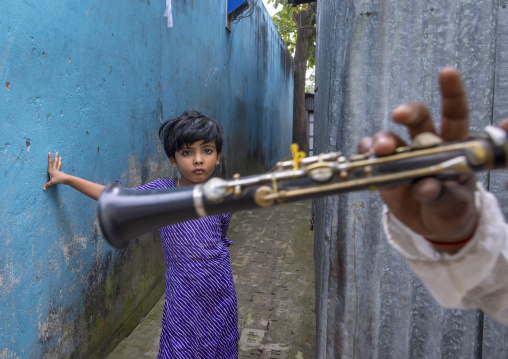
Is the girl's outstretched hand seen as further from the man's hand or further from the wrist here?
the man's hand

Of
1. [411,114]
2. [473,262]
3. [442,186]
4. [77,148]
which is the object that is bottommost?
[473,262]

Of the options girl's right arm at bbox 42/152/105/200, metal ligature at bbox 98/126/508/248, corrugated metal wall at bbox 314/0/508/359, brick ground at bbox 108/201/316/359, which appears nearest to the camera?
metal ligature at bbox 98/126/508/248

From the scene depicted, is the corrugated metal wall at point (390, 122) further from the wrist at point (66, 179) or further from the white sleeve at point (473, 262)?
the wrist at point (66, 179)

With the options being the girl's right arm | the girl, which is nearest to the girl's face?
the girl

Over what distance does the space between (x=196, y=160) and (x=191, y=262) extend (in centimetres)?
49

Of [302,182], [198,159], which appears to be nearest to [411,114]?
[302,182]

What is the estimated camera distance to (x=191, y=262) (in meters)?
Result: 1.84

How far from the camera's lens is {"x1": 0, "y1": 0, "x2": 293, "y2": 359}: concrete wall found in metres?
1.63

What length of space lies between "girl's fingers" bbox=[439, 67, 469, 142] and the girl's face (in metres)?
1.22

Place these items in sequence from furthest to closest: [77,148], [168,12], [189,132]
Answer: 1. [168,12]
2. [77,148]
3. [189,132]

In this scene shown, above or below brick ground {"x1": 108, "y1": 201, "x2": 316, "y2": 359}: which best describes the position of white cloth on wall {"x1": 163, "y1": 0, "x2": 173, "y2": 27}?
above

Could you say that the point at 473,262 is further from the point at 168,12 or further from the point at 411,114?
the point at 168,12

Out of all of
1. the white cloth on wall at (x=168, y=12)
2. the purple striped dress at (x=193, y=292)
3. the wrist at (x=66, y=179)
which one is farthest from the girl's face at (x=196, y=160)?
the white cloth on wall at (x=168, y=12)

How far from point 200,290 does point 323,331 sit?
630 mm
